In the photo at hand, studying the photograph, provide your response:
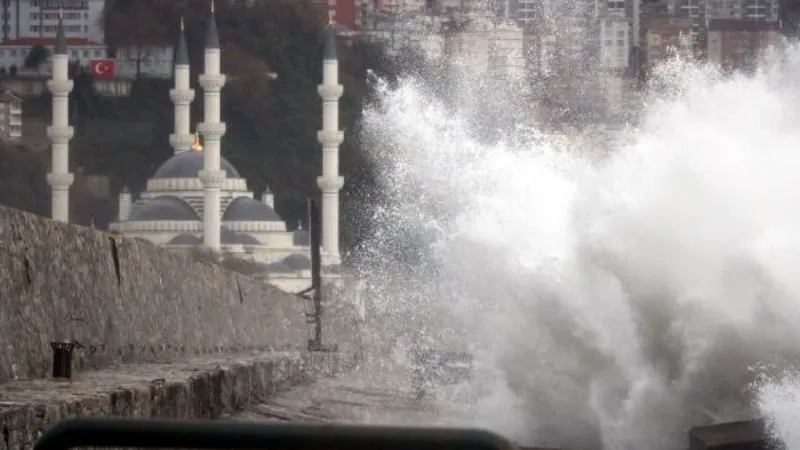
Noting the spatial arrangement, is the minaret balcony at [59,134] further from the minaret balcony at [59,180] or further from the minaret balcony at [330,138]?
the minaret balcony at [330,138]

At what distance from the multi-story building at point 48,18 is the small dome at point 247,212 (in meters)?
38.5

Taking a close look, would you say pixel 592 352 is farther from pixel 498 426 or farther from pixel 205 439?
pixel 205 439

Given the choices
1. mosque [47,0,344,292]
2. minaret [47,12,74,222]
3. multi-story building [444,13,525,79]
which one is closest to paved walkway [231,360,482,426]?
multi-story building [444,13,525,79]

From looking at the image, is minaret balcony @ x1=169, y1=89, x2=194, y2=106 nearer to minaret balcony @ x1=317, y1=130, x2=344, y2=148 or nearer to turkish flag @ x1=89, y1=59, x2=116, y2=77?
minaret balcony @ x1=317, y1=130, x2=344, y2=148

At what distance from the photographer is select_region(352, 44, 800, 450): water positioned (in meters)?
14.5

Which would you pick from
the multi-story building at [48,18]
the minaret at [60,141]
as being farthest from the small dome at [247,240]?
the multi-story building at [48,18]

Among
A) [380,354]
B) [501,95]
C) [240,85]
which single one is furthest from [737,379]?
[240,85]

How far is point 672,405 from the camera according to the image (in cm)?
1441

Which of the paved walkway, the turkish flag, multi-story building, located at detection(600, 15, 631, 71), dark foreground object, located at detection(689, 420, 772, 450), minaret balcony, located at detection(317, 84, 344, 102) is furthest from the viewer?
the turkish flag

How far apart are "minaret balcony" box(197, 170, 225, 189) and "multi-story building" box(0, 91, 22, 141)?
18.0 metres

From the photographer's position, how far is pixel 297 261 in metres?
112

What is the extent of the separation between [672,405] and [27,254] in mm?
3828

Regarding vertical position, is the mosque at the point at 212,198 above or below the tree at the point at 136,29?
below

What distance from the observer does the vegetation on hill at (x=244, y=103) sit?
12669cm
